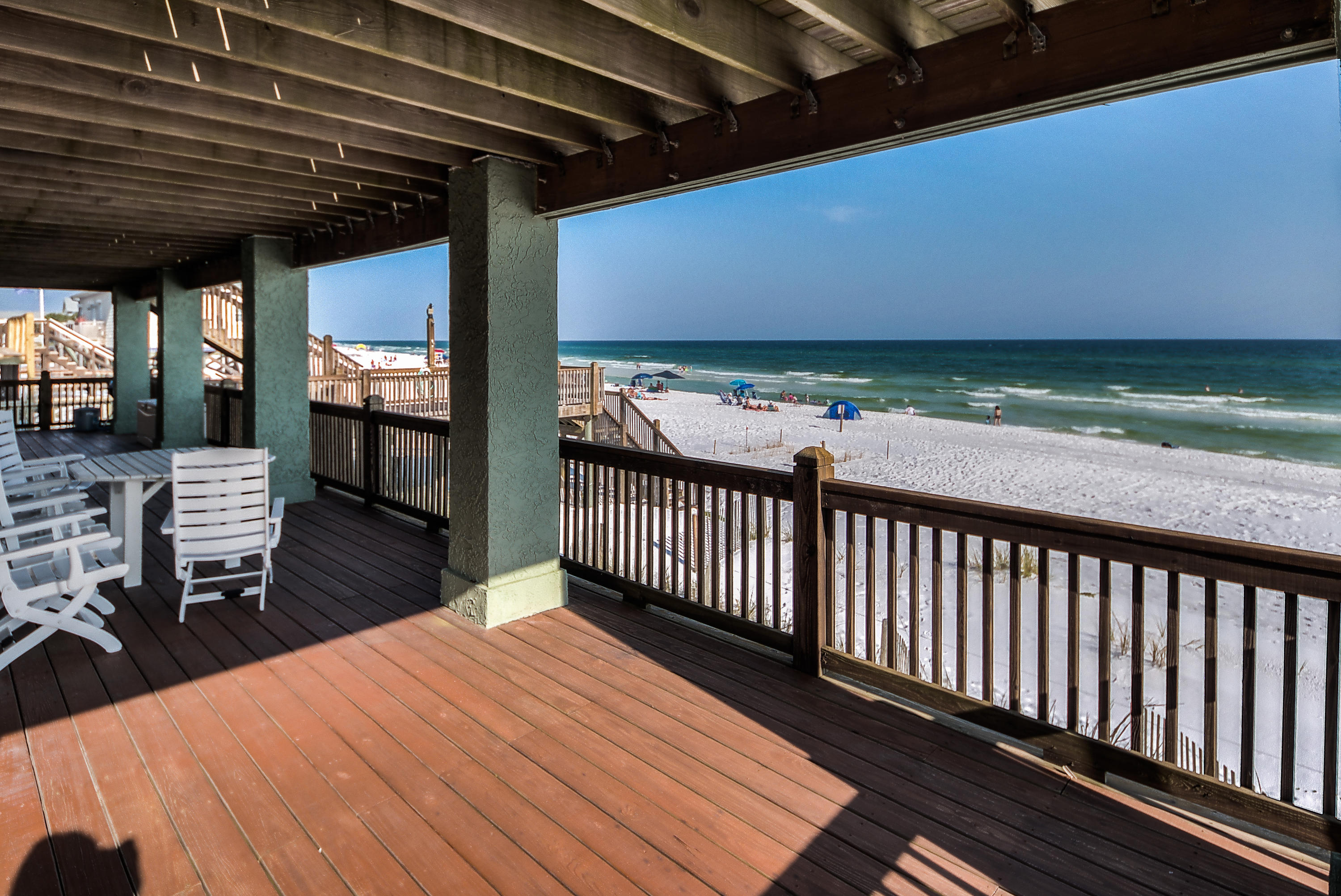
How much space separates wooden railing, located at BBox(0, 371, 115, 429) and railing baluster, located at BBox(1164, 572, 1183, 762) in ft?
46.0

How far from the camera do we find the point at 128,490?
12.9 ft

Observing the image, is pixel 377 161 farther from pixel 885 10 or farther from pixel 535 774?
pixel 535 774

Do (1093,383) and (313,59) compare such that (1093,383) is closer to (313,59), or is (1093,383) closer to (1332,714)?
(1332,714)

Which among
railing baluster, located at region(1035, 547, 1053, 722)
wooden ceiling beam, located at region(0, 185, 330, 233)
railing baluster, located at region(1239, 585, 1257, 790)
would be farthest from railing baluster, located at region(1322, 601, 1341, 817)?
wooden ceiling beam, located at region(0, 185, 330, 233)

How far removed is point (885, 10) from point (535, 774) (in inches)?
105

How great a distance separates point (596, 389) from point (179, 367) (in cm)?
774

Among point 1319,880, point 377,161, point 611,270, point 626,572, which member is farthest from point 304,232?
point 611,270

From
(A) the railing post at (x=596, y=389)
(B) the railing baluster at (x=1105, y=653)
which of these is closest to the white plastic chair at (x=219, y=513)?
(B) the railing baluster at (x=1105, y=653)

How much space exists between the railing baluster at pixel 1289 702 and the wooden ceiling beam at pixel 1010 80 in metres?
1.44

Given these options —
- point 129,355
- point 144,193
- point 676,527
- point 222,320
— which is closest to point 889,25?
point 676,527

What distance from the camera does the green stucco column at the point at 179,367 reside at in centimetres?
852

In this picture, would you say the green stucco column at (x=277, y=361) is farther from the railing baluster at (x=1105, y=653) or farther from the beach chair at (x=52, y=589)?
Answer: the railing baluster at (x=1105, y=653)

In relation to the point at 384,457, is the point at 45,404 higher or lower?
higher

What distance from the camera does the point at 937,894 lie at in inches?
68.7
